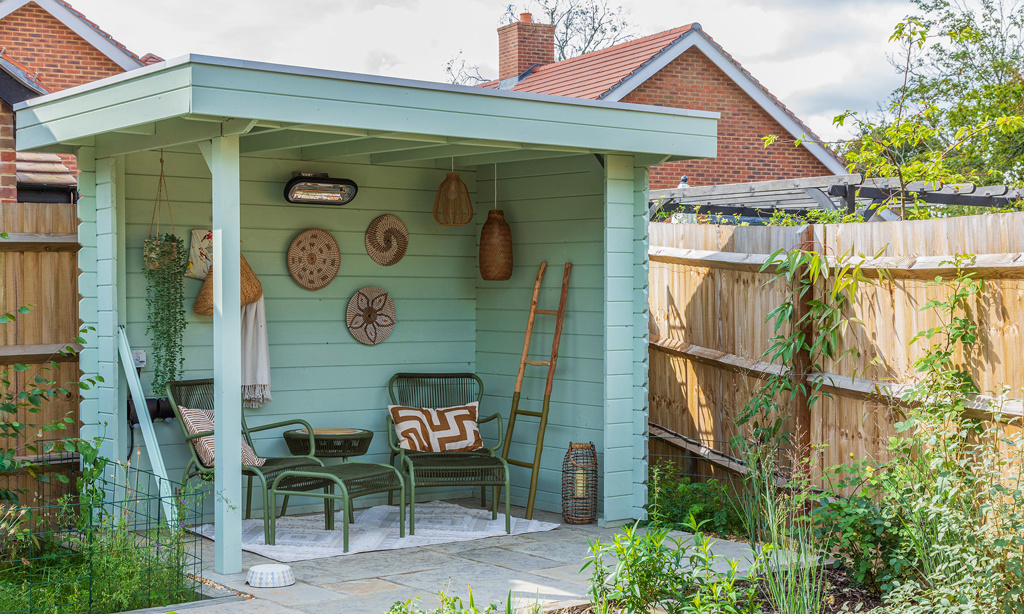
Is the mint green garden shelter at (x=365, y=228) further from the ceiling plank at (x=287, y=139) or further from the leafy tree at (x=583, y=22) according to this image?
the leafy tree at (x=583, y=22)

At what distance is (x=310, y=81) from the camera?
4895mm

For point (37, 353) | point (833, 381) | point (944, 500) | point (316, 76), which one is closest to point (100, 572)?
point (37, 353)

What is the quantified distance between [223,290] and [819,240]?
3.23 meters

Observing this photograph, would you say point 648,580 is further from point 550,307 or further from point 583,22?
point 583,22

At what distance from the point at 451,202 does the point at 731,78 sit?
11.2m

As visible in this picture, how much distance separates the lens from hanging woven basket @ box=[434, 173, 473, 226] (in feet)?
23.3

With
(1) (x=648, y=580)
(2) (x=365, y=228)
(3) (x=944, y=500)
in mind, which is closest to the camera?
(1) (x=648, y=580)

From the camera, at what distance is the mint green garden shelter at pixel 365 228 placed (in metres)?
5.01

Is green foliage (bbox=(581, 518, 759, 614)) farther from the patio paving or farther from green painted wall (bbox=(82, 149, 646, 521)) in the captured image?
green painted wall (bbox=(82, 149, 646, 521))

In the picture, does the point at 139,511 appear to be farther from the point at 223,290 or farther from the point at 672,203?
the point at 672,203

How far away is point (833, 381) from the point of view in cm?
573

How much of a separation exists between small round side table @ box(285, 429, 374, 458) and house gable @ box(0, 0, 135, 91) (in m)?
11.5

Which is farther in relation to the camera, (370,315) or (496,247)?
(370,315)

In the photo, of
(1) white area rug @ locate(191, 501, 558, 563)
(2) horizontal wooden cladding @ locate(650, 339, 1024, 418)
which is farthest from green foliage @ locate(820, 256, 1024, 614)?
(1) white area rug @ locate(191, 501, 558, 563)
